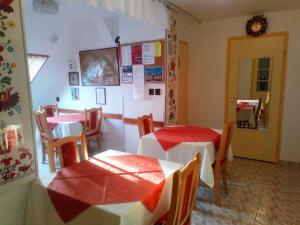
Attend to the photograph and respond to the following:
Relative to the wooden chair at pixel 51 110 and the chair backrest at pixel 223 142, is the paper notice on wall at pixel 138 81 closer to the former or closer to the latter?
the chair backrest at pixel 223 142

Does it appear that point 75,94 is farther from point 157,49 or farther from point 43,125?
point 157,49

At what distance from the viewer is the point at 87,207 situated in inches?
47.6

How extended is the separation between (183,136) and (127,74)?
154cm

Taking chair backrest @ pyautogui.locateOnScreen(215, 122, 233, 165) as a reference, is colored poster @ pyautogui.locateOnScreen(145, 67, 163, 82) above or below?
above

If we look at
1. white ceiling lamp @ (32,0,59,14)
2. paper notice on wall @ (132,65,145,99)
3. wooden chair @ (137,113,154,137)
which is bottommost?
wooden chair @ (137,113,154,137)

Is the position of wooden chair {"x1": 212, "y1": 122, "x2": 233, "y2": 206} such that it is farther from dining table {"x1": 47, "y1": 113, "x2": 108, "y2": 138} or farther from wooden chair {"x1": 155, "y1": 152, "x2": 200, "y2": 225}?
dining table {"x1": 47, "y1": 113, "x2": 108, "y2": 138}

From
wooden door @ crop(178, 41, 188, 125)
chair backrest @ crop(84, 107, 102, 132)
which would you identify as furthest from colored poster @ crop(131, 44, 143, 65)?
chair backrest @ crop(84, 107, 102, 132)

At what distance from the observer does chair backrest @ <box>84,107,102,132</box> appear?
3832mm

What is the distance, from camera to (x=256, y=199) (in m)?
2.55

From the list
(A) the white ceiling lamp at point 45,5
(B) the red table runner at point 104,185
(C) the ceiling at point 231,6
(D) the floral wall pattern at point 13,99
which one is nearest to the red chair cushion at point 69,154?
(B) the red table runner at point 104,185

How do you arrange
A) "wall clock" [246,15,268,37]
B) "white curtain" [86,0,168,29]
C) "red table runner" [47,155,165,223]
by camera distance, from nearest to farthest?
1. "red table runner" [47,155,165,223]
2. "white curtain" [86,0,168,29]
3. "wall clock" [246,15,268,37]

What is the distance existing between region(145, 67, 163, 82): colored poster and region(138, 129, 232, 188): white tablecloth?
3.43 ft

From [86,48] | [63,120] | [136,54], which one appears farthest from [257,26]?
[63,120]

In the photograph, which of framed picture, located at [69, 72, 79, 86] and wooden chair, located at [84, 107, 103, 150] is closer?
wooden chair, located at [84, 107, 103, 150]
